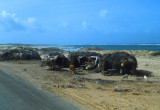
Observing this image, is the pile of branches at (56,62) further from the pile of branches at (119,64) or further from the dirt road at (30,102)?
the dirt road at (30,102)

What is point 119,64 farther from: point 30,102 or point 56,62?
point 30,102

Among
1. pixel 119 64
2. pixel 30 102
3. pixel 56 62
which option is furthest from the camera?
pixel 56 62

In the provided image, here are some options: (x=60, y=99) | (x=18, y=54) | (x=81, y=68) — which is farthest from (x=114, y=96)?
(x=18, y=54)

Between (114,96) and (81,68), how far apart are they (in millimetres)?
13727

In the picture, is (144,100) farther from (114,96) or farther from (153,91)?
(153,91)

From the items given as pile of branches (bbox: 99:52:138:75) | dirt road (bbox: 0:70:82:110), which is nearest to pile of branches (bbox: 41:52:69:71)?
pile of branches (bbox: 99:52:138:75)

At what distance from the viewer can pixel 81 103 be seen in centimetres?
894

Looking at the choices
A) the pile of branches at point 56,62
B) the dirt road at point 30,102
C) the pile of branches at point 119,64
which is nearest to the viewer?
the dirt road at point 30,102

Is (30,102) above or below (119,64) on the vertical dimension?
below

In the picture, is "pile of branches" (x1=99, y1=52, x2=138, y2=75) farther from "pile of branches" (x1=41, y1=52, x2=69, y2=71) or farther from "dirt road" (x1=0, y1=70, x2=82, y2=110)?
"dirt road" (x1=0, y1=70, x2=82, y2=110)

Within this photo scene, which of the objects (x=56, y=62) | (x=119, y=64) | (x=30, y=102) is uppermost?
(x=119, y=64)

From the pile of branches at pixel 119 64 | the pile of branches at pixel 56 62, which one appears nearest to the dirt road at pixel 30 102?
the pile of branches at pixel 119 64

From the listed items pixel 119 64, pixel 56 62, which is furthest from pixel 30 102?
pixel 56 62

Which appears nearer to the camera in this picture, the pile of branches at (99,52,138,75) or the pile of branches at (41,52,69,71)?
the pile of branches at (99,52,138,75)
